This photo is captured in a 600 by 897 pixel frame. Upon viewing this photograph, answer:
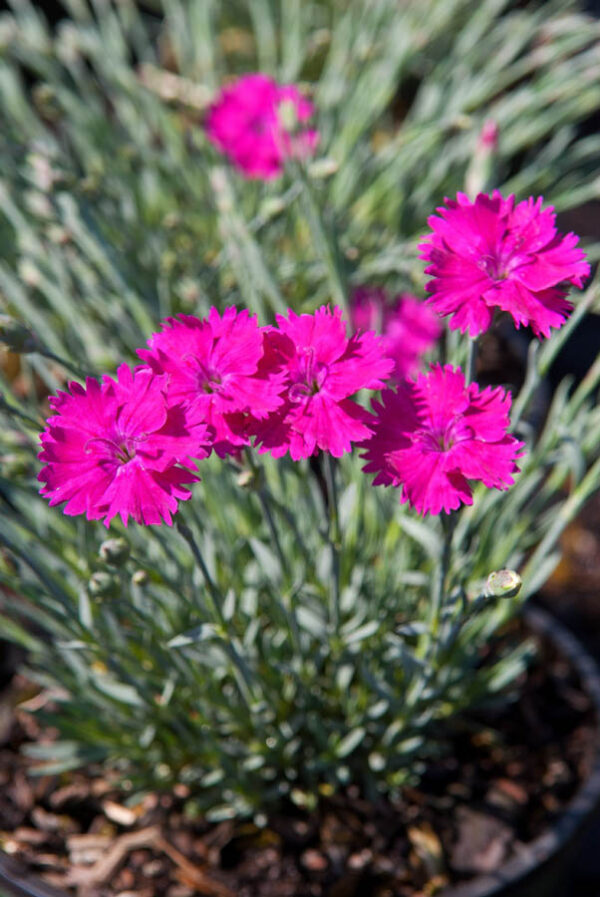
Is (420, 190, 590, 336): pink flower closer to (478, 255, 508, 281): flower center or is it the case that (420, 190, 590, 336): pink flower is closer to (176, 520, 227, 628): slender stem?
(478, 255, 508, 281): flower center

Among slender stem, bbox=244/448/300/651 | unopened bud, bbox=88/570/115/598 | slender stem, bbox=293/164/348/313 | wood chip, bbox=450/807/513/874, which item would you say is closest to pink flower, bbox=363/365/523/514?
slender stem, bbox=244/448/300/651

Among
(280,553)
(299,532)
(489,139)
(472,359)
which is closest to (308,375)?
(472,359)

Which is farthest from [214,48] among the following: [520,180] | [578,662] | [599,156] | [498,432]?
[498,432]

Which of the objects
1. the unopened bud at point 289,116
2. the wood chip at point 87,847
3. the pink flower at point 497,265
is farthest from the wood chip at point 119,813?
the unopened bud at point 289,116

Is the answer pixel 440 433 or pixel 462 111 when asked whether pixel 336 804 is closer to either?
pixel 440 433

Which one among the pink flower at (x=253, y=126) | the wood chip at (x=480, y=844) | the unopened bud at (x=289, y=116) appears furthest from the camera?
the pink flower at (x=253, y=126)

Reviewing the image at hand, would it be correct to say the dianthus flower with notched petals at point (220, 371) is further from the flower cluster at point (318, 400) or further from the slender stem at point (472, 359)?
the slender stem at point (472, 359)
